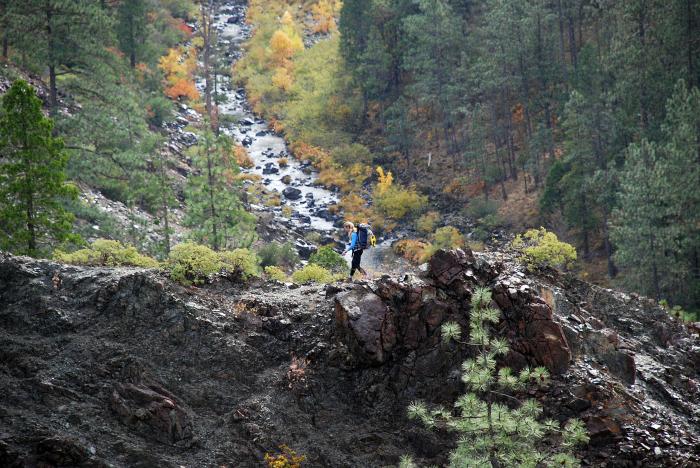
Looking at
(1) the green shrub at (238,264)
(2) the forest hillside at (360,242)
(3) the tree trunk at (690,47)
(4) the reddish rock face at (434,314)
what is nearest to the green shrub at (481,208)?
(2) the forest hillside at (360,242)

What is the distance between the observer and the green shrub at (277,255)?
115 feet

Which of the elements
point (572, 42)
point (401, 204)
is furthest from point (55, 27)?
point (572, 42)

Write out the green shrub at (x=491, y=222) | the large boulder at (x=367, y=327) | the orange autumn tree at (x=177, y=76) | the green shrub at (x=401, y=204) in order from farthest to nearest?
the orange autumn tree at (x=177, y=76) → the green shrub at (x=401, y=204) → the green shrub at (x=491, y=222) → the large boulder at (x=367, y=327)

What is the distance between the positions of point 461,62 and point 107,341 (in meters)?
42.2

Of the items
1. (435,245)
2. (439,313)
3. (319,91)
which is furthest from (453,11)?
(439,313)

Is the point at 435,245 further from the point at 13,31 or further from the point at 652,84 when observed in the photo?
the point at 13,31

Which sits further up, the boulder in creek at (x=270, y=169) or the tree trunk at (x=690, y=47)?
the tree trunk at (x=690, y=47)

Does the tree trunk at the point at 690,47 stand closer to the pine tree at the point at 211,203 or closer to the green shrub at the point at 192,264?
the pine tree at the point at 211,203

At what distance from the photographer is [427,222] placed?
158ft

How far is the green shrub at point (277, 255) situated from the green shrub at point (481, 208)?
1477 centimetres

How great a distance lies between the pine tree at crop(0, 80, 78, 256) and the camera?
1984 centimetres

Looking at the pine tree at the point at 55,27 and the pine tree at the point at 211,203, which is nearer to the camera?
the pine tree at the point at 211,203

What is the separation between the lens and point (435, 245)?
43156 millimetres

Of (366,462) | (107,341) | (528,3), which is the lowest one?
(366,462)
